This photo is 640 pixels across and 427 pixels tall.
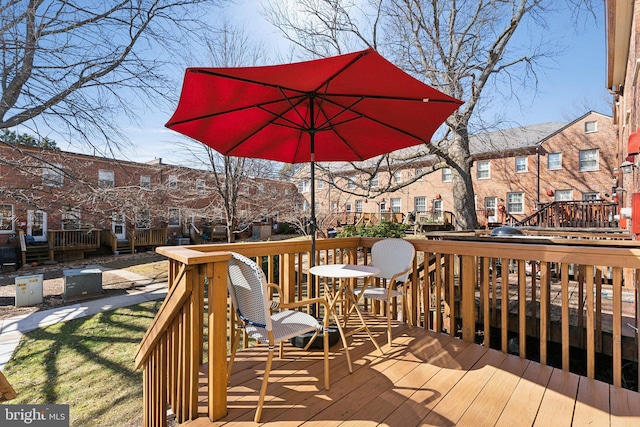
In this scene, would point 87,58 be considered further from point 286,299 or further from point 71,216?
point 286,299

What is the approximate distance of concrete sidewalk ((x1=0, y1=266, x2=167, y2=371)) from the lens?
558 centimetres

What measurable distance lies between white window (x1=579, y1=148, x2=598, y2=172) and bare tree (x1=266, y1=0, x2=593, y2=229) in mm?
12710

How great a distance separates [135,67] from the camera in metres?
4.79

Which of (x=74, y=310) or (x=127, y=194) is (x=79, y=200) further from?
(x=74, y=310)

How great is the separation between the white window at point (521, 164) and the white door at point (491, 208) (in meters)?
2.15

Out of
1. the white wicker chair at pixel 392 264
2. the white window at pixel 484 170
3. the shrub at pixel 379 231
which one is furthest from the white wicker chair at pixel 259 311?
the white window at pixel 484 170

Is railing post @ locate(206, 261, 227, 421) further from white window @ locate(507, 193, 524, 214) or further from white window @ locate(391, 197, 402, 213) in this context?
white window @ locate(391, 197, 402, 213)

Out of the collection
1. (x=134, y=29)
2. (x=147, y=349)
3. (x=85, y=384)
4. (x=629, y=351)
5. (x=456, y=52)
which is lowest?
(x=85, y=384)

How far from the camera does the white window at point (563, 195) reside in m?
18.0

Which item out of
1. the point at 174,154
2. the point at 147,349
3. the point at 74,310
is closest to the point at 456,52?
the point at 174,154

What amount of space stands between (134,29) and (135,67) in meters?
0.55

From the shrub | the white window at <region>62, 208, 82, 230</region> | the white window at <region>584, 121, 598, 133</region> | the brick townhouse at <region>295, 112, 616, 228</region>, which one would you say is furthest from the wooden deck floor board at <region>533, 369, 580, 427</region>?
the white window at <region>584, 121, 598, 133</region>

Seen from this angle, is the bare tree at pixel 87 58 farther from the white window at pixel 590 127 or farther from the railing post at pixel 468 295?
the white window at pixel 590 127

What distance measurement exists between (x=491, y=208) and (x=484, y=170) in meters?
2.48
